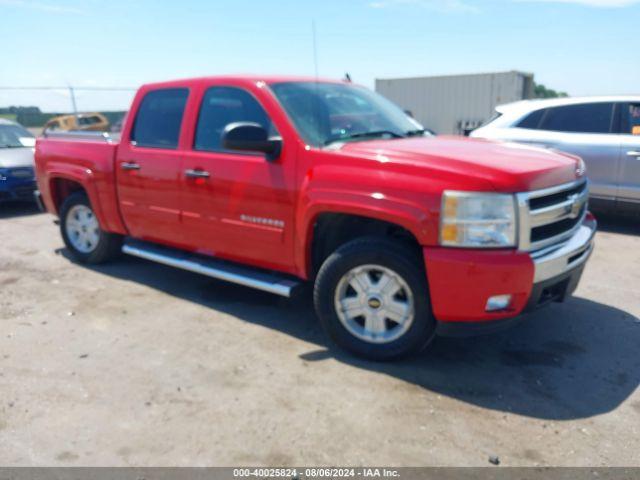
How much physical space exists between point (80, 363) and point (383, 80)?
2262 cm

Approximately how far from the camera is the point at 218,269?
461 centimetres

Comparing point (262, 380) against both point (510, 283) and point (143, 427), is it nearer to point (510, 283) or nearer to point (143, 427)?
point (143, 427)

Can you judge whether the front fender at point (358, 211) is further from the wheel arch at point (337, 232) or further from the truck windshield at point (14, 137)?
the truck windshield at point (14, 137)

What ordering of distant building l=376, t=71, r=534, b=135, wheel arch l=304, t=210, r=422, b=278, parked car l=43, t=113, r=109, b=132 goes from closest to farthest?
wheel arch l=304, t=210, r=422, b=278, parked car l=43, t=113, r=109, b=132, distant building l=376, t=71, r=534, b=135

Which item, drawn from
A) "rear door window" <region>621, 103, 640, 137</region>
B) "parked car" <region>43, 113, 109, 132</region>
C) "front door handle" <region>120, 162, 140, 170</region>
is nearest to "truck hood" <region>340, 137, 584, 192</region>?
"front door handle" <region>120, 162, 140, 170</region>

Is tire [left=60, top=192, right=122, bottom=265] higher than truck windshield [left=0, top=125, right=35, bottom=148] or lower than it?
lower

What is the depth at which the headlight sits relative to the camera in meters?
3.23

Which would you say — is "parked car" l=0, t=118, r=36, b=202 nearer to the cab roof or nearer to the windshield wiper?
the cab roof

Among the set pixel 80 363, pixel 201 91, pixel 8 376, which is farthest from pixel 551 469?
pixel 201 91

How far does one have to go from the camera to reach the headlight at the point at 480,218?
10.6 ft

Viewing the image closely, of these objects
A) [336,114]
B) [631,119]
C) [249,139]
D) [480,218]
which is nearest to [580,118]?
[631,119]

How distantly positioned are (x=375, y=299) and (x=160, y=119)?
266cm

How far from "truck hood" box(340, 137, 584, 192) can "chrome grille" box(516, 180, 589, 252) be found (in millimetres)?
59

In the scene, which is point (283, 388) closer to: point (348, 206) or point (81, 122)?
point (348, 206)
